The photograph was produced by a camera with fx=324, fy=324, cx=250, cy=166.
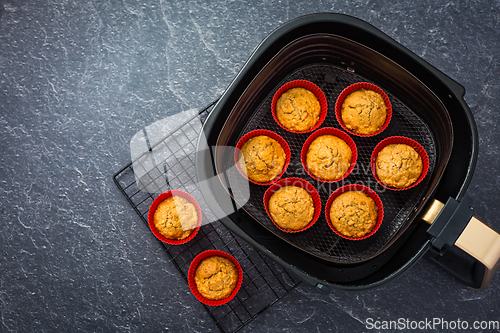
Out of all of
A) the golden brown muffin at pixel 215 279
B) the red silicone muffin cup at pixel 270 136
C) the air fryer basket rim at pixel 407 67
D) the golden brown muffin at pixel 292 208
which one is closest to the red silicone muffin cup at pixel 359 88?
the air fryer basket rim at pixel 407 67

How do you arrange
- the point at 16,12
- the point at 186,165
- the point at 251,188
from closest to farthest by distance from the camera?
the point at 251,188 < the point at 186,165 < the point at 16,12

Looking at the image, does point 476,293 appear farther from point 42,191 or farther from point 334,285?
point 42,191

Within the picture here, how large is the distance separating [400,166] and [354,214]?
1.30ft

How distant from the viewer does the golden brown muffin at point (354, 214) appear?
1.92 meters

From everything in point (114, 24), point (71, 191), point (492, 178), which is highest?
point (114, 24)

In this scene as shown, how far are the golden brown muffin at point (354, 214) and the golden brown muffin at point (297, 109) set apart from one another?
51 centimetres

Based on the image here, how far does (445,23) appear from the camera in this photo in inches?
95.2

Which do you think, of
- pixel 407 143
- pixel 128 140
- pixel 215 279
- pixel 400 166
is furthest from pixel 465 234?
pixel 128 140

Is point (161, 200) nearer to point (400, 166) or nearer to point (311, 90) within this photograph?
point (311, 90)

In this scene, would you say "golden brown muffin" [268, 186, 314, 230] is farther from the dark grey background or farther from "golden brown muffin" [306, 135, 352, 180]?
the dark grey background

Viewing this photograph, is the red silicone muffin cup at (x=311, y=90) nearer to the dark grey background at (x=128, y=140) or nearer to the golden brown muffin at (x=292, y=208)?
the golden brown muffin at (x=292, y=208)

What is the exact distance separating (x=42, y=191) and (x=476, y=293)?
3.31 metres

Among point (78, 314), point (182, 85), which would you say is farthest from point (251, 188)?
point (78, 314)

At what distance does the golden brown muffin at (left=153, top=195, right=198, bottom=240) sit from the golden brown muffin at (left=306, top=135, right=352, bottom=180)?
831 millimetres
